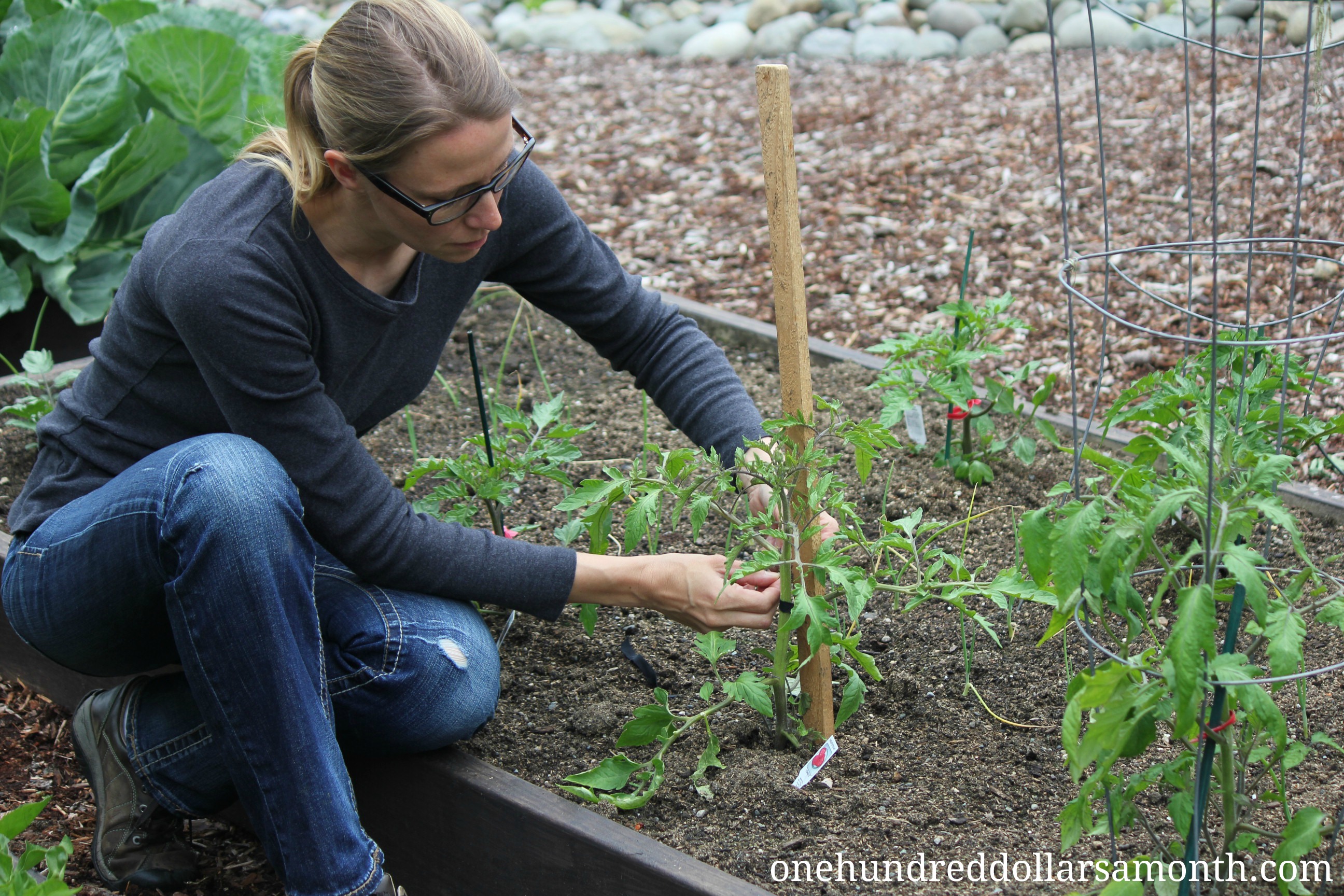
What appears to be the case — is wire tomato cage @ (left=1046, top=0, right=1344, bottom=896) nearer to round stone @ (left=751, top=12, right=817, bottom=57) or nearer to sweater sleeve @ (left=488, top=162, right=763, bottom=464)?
sweater sleeve @ (left=488, top=162, right=763, bottom=464)

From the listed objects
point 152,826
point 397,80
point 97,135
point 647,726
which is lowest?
point 152,826

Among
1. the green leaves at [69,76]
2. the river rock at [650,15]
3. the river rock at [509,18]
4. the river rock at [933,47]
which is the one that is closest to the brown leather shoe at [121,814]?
the green leaves at [69,76]

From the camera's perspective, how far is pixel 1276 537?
207 centimetres

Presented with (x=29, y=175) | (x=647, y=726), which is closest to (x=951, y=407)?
(x=647, y=726)

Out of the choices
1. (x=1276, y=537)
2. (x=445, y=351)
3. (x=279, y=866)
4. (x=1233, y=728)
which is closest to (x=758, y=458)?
(x=1233, y=728)

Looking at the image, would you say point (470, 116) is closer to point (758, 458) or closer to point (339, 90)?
point (339, 90)

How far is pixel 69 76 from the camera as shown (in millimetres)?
3135

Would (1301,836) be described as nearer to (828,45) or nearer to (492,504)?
(492,504)

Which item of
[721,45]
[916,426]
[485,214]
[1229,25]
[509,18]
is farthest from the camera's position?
[509,18]

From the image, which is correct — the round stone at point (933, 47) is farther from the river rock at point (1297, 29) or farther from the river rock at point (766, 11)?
the river rock at point (1297, 29)

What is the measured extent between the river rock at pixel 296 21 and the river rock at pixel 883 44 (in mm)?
3197

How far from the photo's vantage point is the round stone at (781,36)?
6.03 m

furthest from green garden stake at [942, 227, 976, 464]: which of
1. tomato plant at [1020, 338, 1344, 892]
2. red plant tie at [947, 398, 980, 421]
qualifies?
tomato plant at [1020, 338, 1344, 892]

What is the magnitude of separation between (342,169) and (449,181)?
0.51ft
